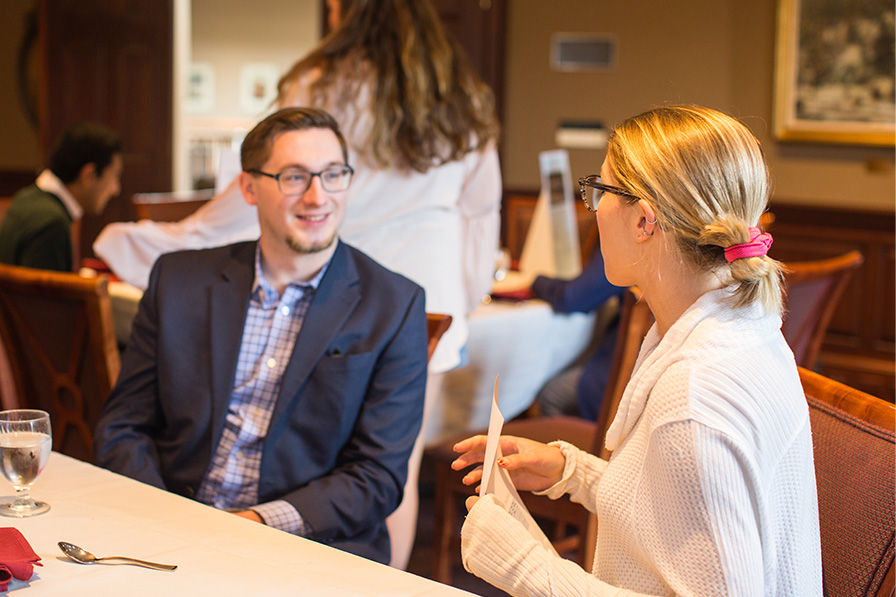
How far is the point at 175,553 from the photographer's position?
111cm

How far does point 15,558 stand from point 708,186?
861 mm

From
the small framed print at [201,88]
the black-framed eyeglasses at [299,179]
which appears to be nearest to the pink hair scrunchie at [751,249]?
the black-framed eyeglasses at [299,179]

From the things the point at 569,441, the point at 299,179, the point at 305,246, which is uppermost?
the point at 299,179

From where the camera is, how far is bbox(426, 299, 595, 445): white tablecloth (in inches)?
114

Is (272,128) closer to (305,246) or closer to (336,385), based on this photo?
(305,246)

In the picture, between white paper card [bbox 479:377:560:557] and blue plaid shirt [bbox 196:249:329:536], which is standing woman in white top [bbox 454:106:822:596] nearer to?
white paper card [bbox 479:377:560:557]

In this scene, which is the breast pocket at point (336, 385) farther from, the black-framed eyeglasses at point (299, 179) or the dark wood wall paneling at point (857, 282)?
the dark wood wall paneling at point (857, 282)

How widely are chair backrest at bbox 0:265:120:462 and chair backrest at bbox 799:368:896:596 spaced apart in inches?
54.7

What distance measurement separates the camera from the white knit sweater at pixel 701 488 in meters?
0.93

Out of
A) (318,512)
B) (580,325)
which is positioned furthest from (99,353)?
(580,325)

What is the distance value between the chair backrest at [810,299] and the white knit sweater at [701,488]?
1441 mm

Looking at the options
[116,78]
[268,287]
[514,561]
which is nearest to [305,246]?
[268,287]

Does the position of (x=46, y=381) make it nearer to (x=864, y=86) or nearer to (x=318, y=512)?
(x=318, y=512)

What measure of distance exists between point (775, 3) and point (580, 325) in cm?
298
